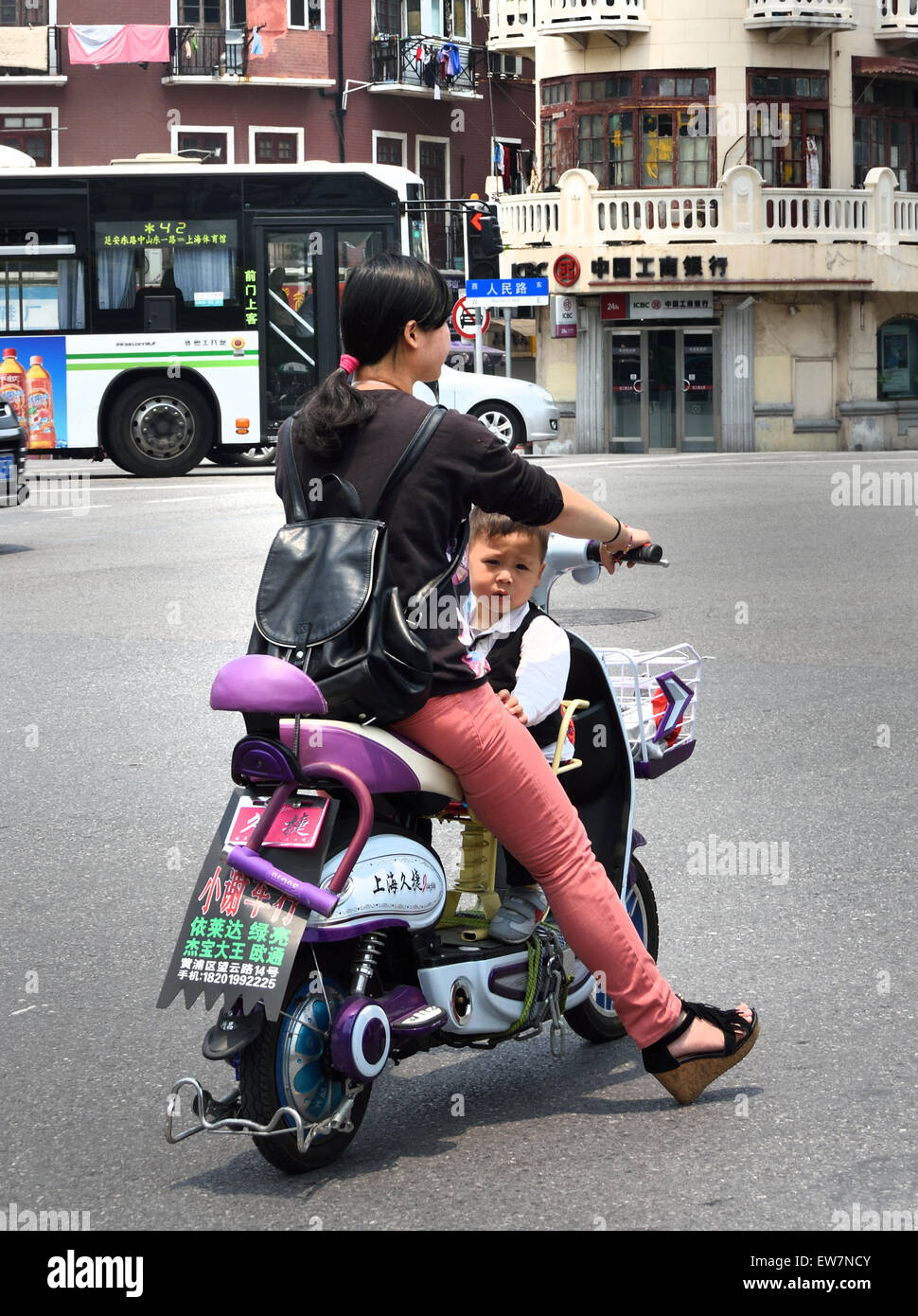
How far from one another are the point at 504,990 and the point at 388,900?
43 centimetres

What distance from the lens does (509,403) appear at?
1007 inches

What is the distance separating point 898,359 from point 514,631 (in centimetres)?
4040

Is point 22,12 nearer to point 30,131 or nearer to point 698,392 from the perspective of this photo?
point 30,131

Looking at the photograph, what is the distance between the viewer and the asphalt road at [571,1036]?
3.68 meters

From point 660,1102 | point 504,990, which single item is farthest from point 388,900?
point 660,1102

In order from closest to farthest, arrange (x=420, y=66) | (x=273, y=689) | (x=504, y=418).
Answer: (x=273, y=689)
(x=504, y=418)
(x=420, y=66)

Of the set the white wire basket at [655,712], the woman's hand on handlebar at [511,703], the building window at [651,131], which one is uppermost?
the building window at [651,131]

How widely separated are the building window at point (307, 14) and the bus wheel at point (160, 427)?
26.2 metres
